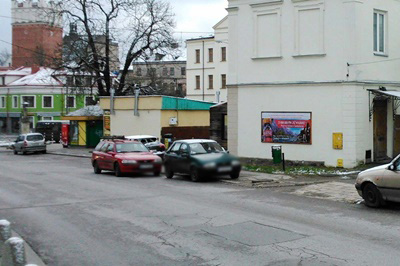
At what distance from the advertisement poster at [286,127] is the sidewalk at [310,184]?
3.10 metres

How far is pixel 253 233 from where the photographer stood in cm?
1080

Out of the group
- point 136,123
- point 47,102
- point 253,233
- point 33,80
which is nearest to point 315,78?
point 253,233

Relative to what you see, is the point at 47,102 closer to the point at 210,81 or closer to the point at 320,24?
the point at 210,81

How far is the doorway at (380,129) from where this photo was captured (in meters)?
25.0

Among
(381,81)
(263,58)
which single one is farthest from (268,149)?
(381,81)

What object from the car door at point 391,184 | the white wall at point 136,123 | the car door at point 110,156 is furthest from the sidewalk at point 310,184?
the white wall at point 136,123

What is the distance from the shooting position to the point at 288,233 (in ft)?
35.2

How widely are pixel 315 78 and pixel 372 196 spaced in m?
11.3

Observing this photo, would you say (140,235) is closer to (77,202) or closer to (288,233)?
(288,233)

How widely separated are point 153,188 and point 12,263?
10359 mm

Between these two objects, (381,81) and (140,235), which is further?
(381,81)

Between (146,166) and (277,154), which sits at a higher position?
(146,166)

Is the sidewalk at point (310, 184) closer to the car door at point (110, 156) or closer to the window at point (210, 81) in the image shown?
the car door at point (110, 156)

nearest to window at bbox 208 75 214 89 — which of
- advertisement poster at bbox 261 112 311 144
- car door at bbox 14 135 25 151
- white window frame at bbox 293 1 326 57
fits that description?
car door at bbox 14 135 25 151
